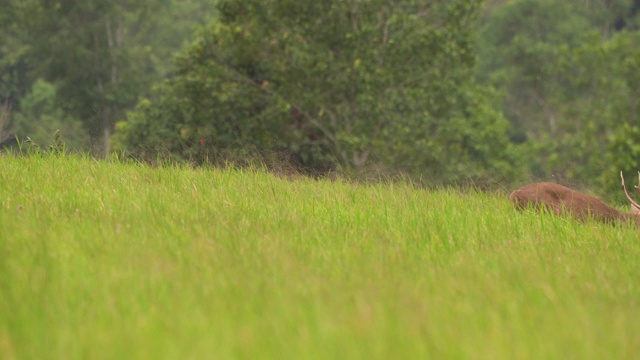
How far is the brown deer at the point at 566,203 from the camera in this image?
25.8 ft

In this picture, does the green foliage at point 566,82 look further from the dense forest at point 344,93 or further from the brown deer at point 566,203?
the dense forest at point 344,93

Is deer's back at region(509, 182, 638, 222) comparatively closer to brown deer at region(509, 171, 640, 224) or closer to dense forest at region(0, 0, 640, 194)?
brown deer at region(509, 171, 640, 224)

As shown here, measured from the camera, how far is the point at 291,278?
4.45 metres

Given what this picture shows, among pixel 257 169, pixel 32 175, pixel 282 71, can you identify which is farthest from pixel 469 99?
pixel 32 175

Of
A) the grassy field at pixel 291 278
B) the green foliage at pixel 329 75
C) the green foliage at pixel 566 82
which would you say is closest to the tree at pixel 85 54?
the green foliage at pixel 329 75

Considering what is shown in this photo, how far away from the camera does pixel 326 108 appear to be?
58.1 feet

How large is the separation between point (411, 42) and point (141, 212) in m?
12.3

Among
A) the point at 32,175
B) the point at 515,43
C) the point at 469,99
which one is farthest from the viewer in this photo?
the point at 515,43

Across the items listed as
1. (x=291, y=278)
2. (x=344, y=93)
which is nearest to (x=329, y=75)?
(x=344, y=93)

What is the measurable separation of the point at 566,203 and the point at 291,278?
183 inches

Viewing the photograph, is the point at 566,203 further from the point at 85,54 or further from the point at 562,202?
the point at 85,54

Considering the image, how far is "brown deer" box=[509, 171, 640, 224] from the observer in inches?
310

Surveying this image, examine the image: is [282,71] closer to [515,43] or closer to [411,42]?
[411,42]

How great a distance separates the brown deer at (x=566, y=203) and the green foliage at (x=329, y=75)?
8.01 meters
